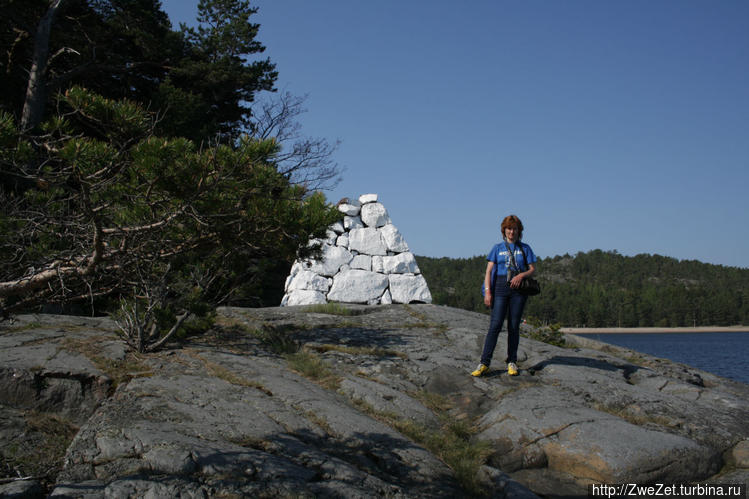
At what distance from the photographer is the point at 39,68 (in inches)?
361

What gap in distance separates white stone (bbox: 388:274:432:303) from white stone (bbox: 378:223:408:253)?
80 cm

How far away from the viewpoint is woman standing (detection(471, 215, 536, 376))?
17.3 ft

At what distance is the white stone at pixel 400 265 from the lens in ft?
37.9

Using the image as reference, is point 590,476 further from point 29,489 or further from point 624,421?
point 29,489

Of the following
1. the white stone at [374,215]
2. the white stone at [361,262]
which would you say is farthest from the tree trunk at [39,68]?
the white stone at [374,215]

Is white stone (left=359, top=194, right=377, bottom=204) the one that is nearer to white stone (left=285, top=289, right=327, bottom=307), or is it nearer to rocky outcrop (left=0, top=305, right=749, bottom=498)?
white stone (left=285, top=289, right=327, bottom=307)

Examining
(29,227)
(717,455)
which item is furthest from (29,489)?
(717,455)

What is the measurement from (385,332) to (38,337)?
15.1ft

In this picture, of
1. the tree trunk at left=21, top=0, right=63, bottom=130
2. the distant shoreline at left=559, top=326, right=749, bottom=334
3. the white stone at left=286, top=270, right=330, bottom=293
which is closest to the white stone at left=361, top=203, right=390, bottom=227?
the white stone at left=286, top=270, right=330, bottom=293

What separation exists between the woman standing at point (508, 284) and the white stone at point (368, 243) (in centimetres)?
648

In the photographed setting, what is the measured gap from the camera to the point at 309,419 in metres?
3.73

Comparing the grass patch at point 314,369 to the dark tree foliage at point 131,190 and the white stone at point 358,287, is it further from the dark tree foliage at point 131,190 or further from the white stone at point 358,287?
the white stone at point 358,287

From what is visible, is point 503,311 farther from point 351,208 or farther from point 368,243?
point 351,208

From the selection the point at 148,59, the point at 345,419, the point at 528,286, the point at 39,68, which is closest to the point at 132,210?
the point at 345,419
